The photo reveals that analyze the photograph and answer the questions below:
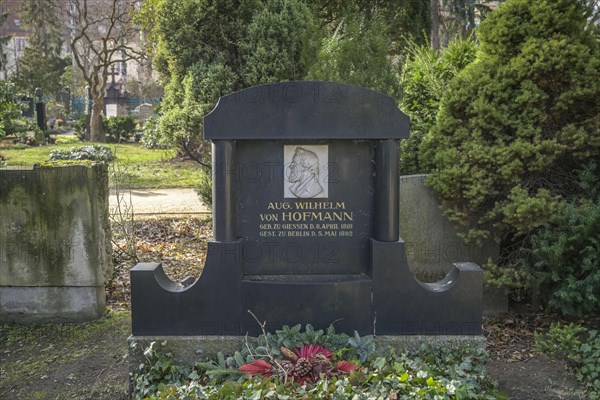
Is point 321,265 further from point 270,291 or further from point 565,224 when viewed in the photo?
point 565,224

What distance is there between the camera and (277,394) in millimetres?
3311

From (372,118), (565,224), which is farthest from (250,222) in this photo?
(565,224)

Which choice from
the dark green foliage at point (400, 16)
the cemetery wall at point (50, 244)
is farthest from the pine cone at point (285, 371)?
the dark green foliage at point (400, 16)

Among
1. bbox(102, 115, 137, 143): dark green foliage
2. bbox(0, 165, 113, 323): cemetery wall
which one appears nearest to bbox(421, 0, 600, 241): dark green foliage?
bbox(0, 165, 113, 323): cemetery wall

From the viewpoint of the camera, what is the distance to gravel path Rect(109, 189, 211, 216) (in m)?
10.6

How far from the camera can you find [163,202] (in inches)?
459

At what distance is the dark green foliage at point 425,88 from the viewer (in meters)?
6.41

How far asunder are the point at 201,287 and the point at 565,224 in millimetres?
3020

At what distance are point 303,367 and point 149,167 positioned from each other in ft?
48.9

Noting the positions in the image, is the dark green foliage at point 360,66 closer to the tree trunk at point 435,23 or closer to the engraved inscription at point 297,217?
the engraved inscription at point 297,217

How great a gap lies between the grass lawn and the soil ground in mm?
5967

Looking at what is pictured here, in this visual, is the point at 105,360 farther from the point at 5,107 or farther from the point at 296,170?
the point at 5,107

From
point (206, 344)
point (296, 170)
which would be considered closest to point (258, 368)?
point (206, 344)

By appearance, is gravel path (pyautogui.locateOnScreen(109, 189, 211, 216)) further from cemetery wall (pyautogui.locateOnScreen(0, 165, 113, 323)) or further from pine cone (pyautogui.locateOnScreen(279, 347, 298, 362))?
pine cone (pyautogui.locateOnScreen(279, 347, 298, 362))
